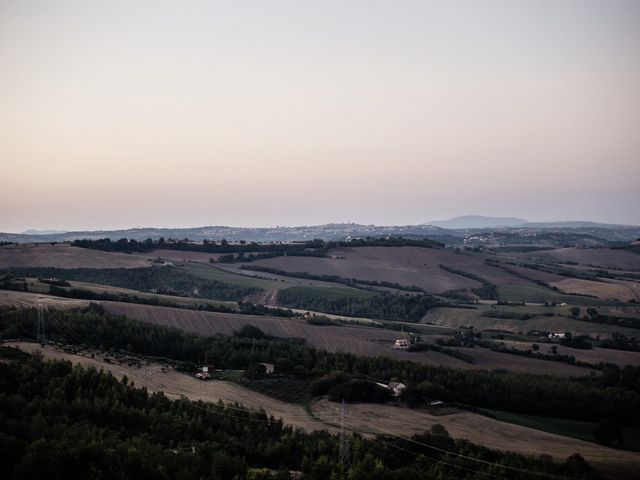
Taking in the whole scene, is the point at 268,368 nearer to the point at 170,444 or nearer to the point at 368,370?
the point at 368,370

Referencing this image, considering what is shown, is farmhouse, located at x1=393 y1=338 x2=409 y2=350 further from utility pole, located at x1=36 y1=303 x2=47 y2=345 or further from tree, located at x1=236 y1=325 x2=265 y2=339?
utility pole, located at x1=36 y1=303 x2=47 y2=345

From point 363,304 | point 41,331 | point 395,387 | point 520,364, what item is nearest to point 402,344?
point 520,364

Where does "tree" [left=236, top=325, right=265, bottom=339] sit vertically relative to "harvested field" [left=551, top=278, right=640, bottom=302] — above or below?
below

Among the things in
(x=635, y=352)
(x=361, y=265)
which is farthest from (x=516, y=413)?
(x=361, y=265)

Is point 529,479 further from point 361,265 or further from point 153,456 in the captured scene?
point 361,265

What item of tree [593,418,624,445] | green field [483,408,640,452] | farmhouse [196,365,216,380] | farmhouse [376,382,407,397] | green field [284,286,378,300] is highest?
green field [284,286,378,300]

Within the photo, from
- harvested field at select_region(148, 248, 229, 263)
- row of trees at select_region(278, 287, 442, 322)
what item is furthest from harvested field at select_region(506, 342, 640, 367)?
harvested field at select_region(148, 248, 229, 263)

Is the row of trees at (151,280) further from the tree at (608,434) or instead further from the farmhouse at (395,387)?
the tree at (608,434)
